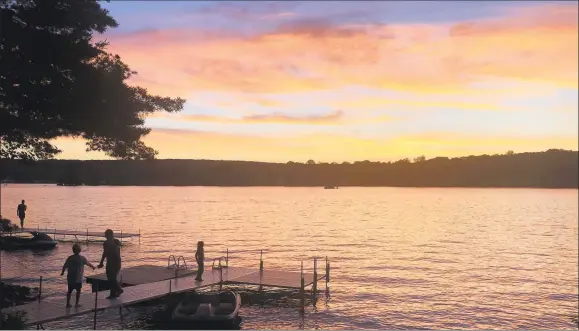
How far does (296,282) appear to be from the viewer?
111 ft

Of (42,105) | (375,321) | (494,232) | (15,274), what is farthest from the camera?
(494,232)

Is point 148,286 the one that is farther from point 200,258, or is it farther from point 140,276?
point 140,276

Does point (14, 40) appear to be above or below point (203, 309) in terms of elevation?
above

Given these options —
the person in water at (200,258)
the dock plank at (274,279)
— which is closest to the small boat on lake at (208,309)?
the person in water at (200,258)

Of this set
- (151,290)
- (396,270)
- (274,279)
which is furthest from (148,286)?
(396,270)

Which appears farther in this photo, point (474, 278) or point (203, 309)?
point (474, 278)

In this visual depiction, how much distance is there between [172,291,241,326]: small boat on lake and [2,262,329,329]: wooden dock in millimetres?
1496

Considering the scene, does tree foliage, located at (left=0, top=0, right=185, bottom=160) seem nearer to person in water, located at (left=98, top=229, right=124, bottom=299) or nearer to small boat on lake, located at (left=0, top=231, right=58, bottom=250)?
person in water, located at (left=98, top=229, right=124, bottom=299)

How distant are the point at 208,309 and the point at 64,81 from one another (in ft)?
39.7

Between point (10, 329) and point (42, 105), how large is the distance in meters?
8.42

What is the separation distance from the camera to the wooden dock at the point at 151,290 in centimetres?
2025

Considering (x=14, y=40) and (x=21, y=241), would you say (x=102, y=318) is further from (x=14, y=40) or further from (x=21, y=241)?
(x=21, y=241)

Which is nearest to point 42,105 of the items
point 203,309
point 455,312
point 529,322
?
point 203,309

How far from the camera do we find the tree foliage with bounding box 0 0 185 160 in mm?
19125
